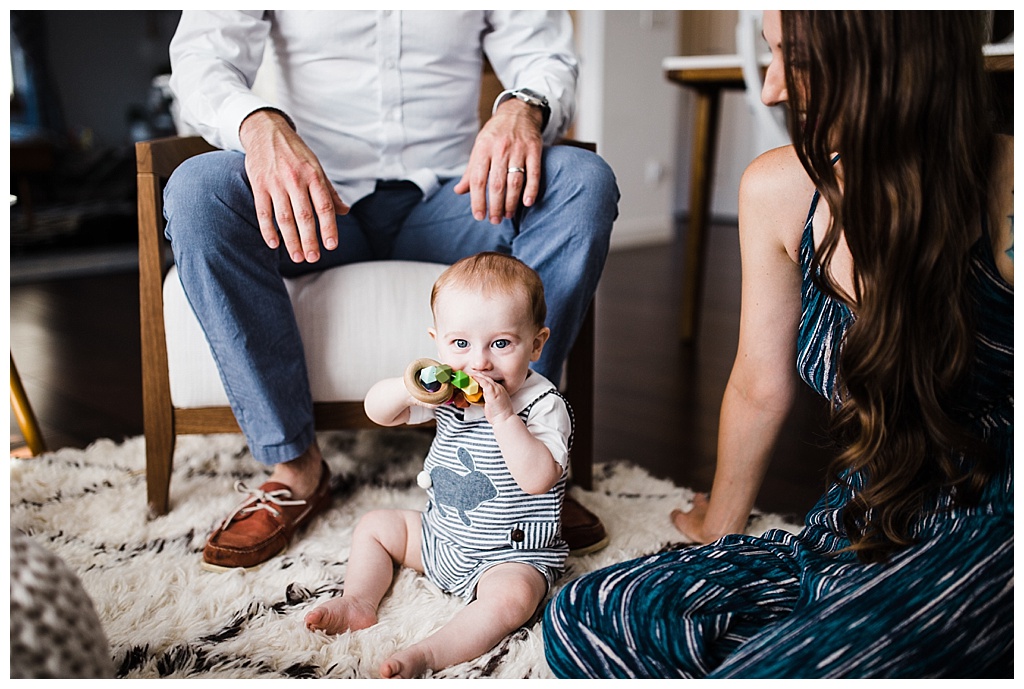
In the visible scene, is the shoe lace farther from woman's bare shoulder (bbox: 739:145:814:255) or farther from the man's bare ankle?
woman's bare shoulder (bbox: 739:145:814:255)

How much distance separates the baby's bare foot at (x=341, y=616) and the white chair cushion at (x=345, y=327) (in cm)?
36

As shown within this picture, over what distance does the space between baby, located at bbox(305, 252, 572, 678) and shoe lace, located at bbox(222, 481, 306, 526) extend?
0.17 m

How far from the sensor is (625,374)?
88.7 inches

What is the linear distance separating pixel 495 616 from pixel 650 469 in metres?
0.64

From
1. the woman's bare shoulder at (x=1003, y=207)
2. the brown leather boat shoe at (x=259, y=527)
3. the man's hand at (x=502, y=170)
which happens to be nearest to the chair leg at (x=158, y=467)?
the brown leather boat shoe at (x=259, y=527)

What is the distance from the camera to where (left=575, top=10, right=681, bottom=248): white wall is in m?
4.24

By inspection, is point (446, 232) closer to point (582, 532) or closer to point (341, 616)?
point (582, 532)

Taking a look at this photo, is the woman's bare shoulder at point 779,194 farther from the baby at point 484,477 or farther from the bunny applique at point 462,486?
the bunny applique at point 462,486

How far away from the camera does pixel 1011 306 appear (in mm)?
889

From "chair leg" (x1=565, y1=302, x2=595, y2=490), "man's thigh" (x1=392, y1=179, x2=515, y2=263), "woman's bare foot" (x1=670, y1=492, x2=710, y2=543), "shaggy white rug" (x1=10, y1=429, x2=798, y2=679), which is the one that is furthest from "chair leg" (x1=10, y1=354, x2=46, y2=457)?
"woman's bare foot" (x1=670, y1=492, x2=710, y2=543)

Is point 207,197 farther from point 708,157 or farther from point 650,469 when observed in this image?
point 708,157

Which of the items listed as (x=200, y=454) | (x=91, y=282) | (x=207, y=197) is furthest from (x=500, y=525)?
(x=91, y=282)

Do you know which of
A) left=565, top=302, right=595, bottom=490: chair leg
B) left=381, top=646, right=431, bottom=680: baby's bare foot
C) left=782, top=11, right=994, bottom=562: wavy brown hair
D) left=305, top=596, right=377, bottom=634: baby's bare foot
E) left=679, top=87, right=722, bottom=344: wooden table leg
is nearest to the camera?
left=782, top=11, right=994, bottom=562: wavy brown hair
